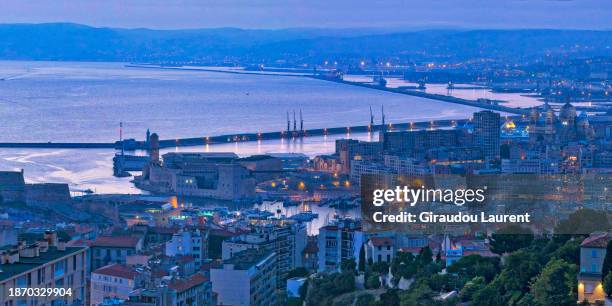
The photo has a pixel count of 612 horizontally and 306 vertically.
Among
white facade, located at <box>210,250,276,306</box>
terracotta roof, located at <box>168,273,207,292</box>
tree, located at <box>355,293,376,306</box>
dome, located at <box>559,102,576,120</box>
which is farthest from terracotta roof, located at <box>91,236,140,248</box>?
dome, located at <box>559,102,576,120</box>

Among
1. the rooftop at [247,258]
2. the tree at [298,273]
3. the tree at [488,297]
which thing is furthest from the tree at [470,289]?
the tree at [298,273]

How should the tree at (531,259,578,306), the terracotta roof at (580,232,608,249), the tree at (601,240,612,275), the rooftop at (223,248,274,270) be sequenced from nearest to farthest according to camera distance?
the tree at (601,240,612,275) < the tree at (531,259,578,306) < the terracotta roof at (580,232,608,249) < the rooftop at (223,248,274,270)

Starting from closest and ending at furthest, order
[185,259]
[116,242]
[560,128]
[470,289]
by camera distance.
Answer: [470,289] → [185,259] → [116,242] → [560,128]

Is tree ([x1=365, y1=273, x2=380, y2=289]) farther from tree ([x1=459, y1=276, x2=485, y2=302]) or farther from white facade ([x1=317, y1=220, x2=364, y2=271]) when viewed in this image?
white facade ([x1=317, y1=220, x2=364, y2=271])

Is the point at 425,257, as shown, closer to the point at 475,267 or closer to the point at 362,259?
the point at 475,267

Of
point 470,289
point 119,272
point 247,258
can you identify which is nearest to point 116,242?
point 247,258

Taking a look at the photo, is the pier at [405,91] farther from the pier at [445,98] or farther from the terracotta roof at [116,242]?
the terracotta roof at [116,242]
